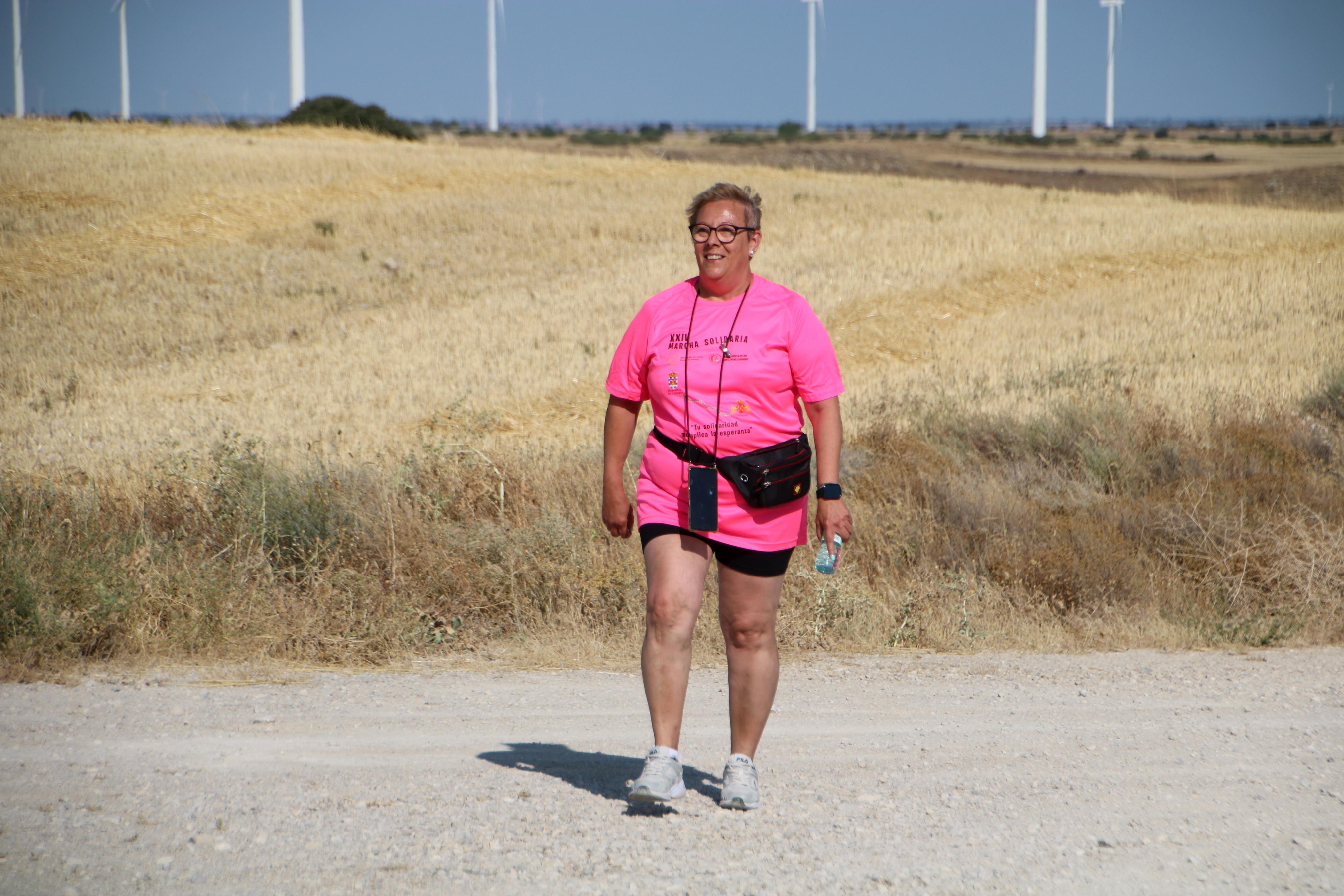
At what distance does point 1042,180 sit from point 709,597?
2066 inches

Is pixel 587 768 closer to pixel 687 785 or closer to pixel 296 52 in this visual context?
pixel 687 785

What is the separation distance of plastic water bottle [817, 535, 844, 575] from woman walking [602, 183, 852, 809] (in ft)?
0.12

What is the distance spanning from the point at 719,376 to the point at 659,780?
1406 mm

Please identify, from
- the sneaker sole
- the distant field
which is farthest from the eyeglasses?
the distant field

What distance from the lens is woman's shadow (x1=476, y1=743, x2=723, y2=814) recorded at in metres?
4.29

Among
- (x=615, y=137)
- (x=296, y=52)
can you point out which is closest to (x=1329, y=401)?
(x=296, y=52)

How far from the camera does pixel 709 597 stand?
22.9 feet

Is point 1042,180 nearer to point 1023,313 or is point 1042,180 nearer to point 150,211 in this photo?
point 1023,313

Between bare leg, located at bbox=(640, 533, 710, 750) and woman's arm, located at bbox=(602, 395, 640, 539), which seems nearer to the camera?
bare leg, located at bbox=(640, 533, 710, 750)

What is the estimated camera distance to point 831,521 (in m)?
4.06

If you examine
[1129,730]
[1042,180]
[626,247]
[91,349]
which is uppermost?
[1042,180]

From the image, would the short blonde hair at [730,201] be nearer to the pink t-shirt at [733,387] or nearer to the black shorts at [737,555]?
the pink t-shirt at [733,387]

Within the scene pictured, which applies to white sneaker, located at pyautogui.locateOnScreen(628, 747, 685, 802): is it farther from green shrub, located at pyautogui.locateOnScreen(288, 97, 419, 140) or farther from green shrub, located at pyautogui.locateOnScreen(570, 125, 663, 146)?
green shrub, located at pyautogui.locateOnScreen(570, 125, 663, 146)

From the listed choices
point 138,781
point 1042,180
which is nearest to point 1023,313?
point 138,781
